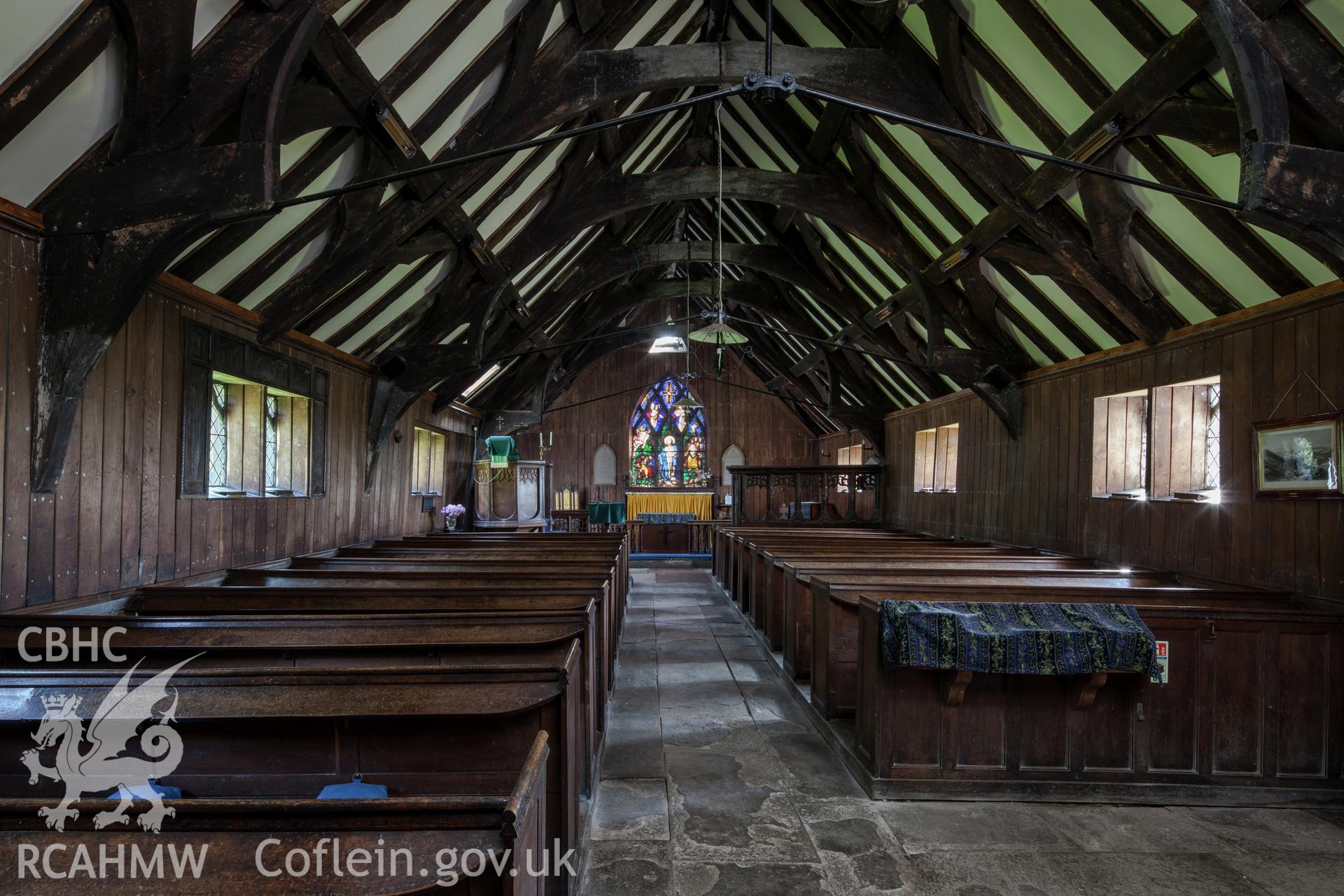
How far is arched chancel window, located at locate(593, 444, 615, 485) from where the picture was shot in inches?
615

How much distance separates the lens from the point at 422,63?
4141 millimetres

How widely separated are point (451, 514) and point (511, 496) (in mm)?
1404

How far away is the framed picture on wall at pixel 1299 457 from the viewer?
12.4ft

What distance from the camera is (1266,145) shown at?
2902 mm

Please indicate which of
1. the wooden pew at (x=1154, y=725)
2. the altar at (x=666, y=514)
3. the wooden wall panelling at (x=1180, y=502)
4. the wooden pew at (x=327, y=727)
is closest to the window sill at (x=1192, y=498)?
the wooden wall panelling at (x=1180, y=502)

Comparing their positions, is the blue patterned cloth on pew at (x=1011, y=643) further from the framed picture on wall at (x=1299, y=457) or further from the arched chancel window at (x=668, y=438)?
the arched chancel window at (x=668, y=438)

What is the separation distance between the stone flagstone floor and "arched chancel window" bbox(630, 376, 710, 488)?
38.1 feet

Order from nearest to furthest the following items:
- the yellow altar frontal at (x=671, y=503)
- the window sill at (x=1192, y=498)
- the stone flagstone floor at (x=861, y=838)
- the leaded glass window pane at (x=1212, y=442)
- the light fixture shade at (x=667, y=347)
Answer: the stone flagstone floor at (x=861, y=838) < the window sill at (x=1192, y=498) < the leaded glass window pane at (x=1212, y=442) < the yellow altar frontal at (x=671, y=503) < the light fixture shade at (x=667, y=347)

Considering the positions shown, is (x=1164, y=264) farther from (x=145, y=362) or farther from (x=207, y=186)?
(x=145, y=362)

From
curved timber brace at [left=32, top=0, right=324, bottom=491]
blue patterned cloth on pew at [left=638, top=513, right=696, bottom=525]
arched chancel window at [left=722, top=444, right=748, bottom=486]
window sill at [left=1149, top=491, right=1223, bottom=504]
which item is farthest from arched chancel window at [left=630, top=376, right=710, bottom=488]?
curved timber brace at [left=32, top=0, right=324, bottom=491]

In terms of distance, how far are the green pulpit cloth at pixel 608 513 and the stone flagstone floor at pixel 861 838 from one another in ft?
30.5

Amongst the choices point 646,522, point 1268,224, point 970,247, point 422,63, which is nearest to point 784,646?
point 970,247

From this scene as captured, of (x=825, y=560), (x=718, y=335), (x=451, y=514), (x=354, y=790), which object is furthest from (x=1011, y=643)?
(x=451, y=514)

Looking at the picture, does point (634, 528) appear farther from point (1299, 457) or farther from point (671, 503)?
point (1299, 457)
